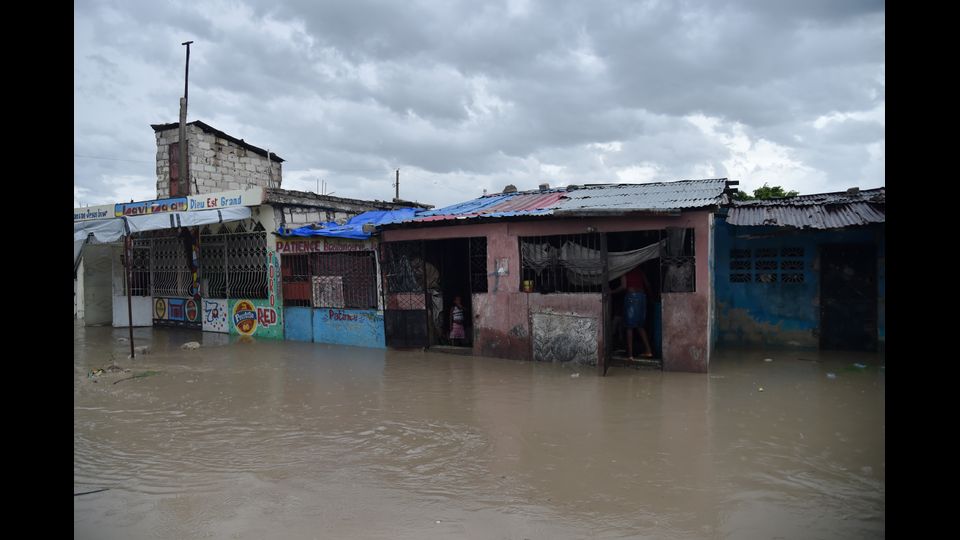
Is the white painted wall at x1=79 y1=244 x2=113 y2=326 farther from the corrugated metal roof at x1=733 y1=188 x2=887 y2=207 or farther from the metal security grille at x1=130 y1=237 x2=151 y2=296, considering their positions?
the corrugated metal roof at x1=733 y1=188 x2=887 y2=207

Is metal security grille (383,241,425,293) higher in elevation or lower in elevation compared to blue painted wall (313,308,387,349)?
higher

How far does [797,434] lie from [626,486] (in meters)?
2.51

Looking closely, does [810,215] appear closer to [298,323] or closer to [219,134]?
[298,323]

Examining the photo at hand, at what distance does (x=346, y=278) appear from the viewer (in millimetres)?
12977

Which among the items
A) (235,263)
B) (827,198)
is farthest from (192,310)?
(827,198)

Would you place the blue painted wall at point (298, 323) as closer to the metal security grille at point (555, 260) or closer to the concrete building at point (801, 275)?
the metal security grille at point (555, 260)

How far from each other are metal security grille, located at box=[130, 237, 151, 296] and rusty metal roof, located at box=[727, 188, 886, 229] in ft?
52.5

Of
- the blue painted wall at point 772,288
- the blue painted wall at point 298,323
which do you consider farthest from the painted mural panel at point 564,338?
the blue painted wall at point 298,323

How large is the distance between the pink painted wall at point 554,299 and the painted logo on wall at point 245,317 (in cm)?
506

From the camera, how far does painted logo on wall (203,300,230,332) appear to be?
1528 centimetres

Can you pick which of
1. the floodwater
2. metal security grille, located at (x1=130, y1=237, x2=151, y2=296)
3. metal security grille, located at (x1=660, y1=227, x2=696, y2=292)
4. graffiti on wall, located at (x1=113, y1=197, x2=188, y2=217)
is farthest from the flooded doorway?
metal security grille, located at (x1=130, y1=237, x2=151, y2=296)

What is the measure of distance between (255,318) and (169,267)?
4148 millimetres
